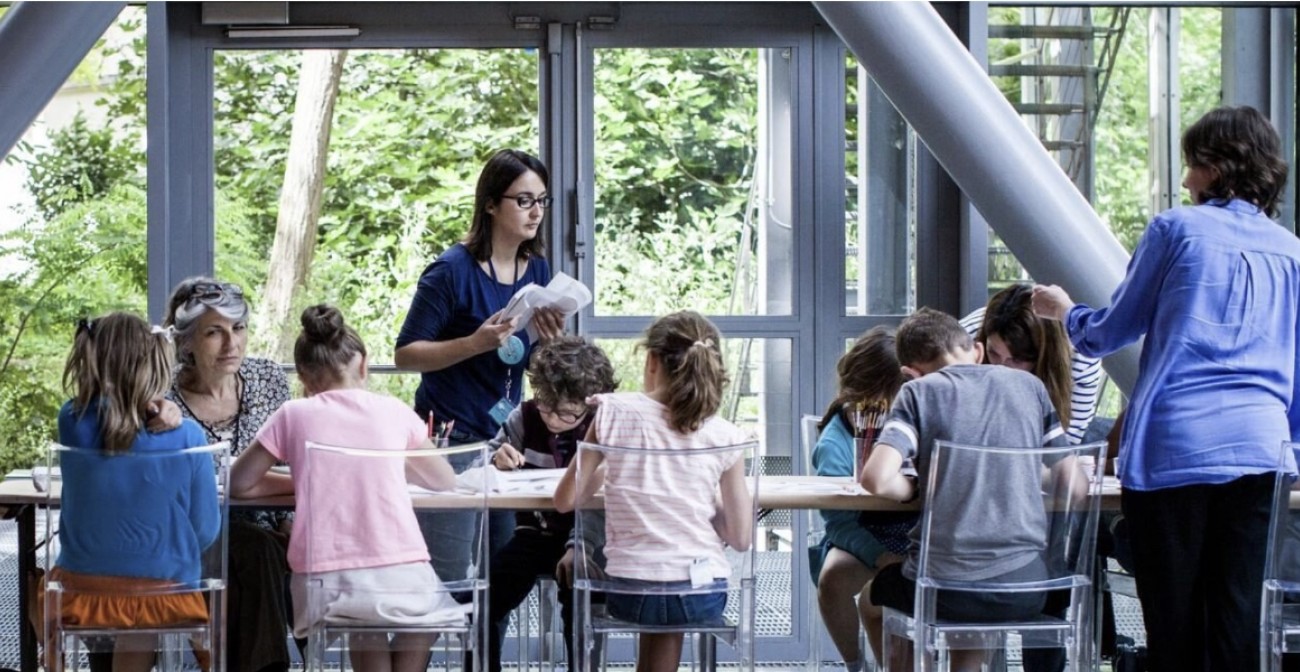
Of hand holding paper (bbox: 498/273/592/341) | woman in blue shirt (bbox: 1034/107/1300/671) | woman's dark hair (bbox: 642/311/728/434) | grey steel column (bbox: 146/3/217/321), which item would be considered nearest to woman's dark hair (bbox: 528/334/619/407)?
hand holding paper (bbox: 498/273/592/341)

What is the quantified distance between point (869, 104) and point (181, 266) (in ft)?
8.09

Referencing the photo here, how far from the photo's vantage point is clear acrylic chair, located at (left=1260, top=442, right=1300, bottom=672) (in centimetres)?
367

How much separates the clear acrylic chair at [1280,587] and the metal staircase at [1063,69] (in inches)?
102

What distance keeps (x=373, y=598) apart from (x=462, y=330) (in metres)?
1.39

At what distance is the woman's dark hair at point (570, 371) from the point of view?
4.48m

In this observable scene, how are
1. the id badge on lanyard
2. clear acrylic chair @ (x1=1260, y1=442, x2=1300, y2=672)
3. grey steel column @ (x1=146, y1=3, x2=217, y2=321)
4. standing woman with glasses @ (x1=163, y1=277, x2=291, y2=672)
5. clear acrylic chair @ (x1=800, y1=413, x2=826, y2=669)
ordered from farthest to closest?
grey steel column @ (x1=146, y1=3, x2=217, y2=321)
the id badge on lanyard
clear acrylic chair @ (x1=800, y1=413, x2=826, y2=669)
standing woman with glasses @ (x1=163, y1=277, x2=291, y2=672)
clear acrylic chair @ (x1=1260, y1=442, x2=1300, y2=672)

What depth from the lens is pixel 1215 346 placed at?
3717 millimetres

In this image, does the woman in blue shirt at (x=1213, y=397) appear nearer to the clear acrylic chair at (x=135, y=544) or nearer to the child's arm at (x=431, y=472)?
the child's arm at (x=431, y=472)

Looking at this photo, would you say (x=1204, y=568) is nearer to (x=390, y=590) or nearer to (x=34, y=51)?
(x=390, y=590)

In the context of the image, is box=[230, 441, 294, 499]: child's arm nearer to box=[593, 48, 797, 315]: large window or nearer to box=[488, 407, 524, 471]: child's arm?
box=[488, 407, 524, 471]: child's arm

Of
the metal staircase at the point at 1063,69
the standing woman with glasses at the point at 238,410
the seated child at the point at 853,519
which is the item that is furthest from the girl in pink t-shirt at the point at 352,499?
the metal staircase at the point at 1063,69

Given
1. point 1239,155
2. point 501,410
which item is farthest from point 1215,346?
point 501,410

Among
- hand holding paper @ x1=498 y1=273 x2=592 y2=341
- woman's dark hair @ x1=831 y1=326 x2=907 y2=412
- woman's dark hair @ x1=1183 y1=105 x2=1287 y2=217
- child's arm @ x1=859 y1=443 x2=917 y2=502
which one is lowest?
child's arm @ x1=859 y1=443 x2=917 y2=502

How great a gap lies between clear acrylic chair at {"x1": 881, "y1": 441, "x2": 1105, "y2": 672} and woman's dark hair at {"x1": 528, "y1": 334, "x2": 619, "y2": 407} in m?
1.03
